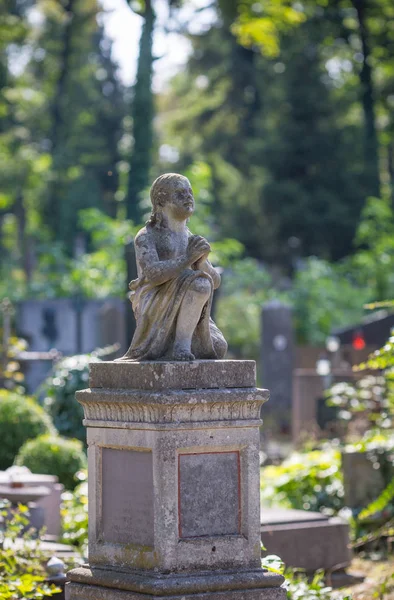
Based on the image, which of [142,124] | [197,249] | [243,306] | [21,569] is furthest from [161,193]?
[243,306]

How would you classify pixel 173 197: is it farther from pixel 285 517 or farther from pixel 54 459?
pixel 54 459

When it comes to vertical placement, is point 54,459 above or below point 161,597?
above

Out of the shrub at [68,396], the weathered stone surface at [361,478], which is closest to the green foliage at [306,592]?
the weathered stone surface at [361,478]

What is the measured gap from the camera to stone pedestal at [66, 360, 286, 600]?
6453mm

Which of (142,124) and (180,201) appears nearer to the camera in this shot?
(180,201)

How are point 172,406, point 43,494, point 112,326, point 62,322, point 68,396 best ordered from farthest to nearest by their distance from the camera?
1. point 62,322
2. point 112,326
3. point 68,396
4. point 43,494
5. point 172,406

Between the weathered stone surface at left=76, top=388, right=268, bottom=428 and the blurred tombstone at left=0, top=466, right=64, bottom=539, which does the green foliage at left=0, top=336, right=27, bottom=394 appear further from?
the weathered stone surface at left=76, top=388, right=268, bottom=428

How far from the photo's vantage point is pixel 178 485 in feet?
21.4

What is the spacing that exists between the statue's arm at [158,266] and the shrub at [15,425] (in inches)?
267

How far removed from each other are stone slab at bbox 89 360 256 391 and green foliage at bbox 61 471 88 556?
286cm

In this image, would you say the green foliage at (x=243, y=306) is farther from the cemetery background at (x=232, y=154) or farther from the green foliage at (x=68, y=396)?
the green foliage at (x=68, y=396)

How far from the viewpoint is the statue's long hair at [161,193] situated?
7.08m

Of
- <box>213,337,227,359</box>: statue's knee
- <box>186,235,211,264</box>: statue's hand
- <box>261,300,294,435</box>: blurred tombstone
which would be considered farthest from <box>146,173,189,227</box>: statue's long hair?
<box>261,300,294,435</box>: blurred tombstone

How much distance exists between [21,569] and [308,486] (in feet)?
17.8
